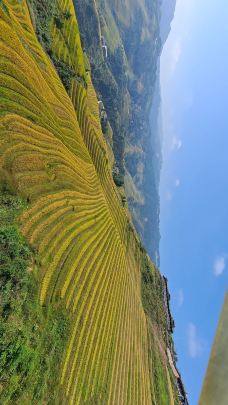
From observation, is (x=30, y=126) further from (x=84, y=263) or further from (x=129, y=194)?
(x=129, y=194)

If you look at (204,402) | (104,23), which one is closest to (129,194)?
(104,23)

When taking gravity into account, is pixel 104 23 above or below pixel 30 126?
above

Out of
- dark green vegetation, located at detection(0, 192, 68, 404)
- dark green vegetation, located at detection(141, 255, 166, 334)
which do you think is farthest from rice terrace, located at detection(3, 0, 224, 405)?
dark green vegetation, located at detection(141, 255, 166, 334)

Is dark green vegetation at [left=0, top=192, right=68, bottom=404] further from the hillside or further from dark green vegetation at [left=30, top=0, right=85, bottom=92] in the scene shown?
dark green vegetation at [left=30, top=0, right=85, bottom=92]

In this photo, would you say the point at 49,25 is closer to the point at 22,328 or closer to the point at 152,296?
the point at 152,296

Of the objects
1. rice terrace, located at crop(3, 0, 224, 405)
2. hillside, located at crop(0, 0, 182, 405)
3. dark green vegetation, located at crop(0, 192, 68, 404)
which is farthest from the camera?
rice terrace, located at crop(3, 0, 224, 405)

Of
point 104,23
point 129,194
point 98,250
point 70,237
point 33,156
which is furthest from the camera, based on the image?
point 129,194

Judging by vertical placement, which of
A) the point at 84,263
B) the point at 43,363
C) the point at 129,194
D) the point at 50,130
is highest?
the point at 129,194
